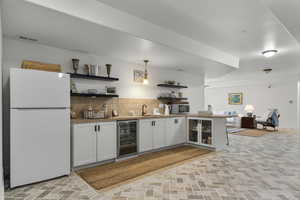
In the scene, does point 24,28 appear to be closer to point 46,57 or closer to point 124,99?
point 46,57

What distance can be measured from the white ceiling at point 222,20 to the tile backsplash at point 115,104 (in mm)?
2097

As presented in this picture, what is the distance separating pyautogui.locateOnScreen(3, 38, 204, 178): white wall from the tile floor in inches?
47.5

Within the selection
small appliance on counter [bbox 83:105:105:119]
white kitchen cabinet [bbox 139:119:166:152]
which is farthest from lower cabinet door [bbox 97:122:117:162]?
white kitchen cabinet [bbox 139:119:166:152]

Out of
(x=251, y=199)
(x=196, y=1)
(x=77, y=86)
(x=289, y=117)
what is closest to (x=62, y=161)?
(x=77, y=86)

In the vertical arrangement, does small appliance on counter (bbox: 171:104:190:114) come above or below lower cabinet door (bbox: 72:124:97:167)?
above

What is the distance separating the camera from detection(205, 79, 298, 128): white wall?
28.1 feet

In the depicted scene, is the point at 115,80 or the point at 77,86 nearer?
the point at 77,86

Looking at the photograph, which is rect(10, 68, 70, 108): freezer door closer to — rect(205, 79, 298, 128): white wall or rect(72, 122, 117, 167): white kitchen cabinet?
rect(72, 122, 117, 167): white kitchen cabinet

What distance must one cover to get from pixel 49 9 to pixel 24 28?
86 centimetres

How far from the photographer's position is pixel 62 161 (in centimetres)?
281

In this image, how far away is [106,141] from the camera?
11.3 feet

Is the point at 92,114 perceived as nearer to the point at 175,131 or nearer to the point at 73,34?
the point at 73,34

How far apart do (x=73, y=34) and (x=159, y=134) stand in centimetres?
298

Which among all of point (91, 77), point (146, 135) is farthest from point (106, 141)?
point (91, 77)
